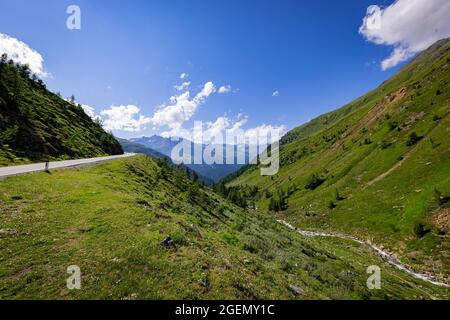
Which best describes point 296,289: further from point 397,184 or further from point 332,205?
point 332,205

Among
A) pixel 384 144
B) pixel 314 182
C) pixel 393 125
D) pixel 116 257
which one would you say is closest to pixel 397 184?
pixel 384 144

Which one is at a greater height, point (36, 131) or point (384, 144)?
point (384, 144)

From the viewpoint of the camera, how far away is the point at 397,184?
76.8 m

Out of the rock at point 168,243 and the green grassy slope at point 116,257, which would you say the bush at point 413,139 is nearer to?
the green grassy slope at point 116,257

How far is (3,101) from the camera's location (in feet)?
183

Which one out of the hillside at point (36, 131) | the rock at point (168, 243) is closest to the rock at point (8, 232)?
the rock at point (168, 243)

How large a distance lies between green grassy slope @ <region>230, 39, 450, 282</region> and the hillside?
75.4 m

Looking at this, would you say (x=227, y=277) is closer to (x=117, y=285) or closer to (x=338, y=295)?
(x=117, y=285)

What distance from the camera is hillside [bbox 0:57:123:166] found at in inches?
1804

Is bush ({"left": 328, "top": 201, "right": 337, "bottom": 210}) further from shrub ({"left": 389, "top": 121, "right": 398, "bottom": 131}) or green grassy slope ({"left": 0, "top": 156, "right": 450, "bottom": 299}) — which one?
green grassy slope ({"left": 0, "top": 156, "right": 450, "bottom": 299})

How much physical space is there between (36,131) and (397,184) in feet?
336

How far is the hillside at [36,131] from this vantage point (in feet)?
150

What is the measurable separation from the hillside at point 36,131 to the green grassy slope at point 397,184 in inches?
2969
